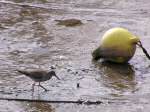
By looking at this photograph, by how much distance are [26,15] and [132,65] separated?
339 cm

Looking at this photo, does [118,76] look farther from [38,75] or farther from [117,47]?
[38,75]

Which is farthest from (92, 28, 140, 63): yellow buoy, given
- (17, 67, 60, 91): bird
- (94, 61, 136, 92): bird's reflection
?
(17, 67, 60, 91): bird

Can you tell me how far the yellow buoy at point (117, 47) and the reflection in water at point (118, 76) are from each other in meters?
0.12

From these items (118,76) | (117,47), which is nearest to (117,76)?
(118,76)

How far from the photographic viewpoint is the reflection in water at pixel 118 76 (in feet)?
25.5

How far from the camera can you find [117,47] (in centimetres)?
859

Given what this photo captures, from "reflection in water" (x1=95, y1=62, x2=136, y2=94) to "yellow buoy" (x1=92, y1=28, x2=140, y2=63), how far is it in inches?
4.6

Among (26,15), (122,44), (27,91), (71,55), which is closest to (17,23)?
(26,15)

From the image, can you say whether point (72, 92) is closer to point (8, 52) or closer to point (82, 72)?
point (82, 72)

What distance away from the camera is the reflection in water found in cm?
778

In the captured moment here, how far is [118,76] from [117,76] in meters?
0.01

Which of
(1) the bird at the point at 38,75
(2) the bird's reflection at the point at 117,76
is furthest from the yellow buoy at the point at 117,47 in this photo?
(1) the bird at the point at 38,75

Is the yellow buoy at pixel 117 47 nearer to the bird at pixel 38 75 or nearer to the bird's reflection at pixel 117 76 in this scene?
the bird's reflection at pixel 117 76

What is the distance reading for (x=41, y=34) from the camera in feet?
33.3
